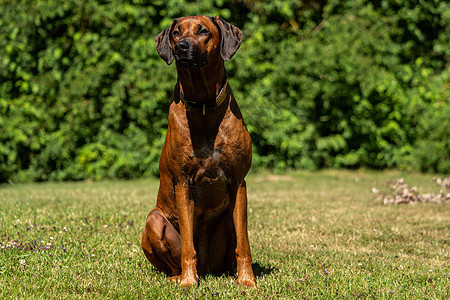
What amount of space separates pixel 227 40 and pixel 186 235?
133 centimetres

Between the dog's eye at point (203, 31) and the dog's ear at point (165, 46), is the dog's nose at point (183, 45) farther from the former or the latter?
the dog's ear at point (165, 46)

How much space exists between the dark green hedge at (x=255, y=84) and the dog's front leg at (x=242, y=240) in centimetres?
603

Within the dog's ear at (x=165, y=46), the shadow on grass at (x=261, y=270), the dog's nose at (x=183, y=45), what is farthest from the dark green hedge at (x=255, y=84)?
the dog's nose at (x=183, y=45)

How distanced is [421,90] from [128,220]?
6.92 m

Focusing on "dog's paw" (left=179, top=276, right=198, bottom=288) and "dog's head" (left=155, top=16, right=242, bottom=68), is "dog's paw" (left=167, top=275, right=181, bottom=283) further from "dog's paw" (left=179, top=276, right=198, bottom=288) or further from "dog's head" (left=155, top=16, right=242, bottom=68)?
"dog's head" (left=155, top=16, right=242, bottom=68)

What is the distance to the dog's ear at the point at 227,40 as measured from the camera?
11.4ft

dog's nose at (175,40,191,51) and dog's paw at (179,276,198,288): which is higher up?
dog's nose at (175,40,191,51)

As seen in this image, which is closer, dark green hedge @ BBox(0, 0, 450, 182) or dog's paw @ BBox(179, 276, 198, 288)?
dog's paw @ BBox(179, 276, 198, 288)

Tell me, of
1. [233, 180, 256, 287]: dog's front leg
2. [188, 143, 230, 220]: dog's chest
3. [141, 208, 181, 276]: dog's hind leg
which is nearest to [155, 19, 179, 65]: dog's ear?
[188, 143, 230, 220]: dog's chest

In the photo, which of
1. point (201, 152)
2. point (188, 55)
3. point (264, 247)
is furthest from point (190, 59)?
point (264, 247)

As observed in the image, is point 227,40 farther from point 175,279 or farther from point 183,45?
point 175,279

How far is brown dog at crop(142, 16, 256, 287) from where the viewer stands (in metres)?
3.48

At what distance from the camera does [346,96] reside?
34.1 ft

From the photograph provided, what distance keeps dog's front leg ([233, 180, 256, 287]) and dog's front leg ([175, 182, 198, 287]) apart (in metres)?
0.31
